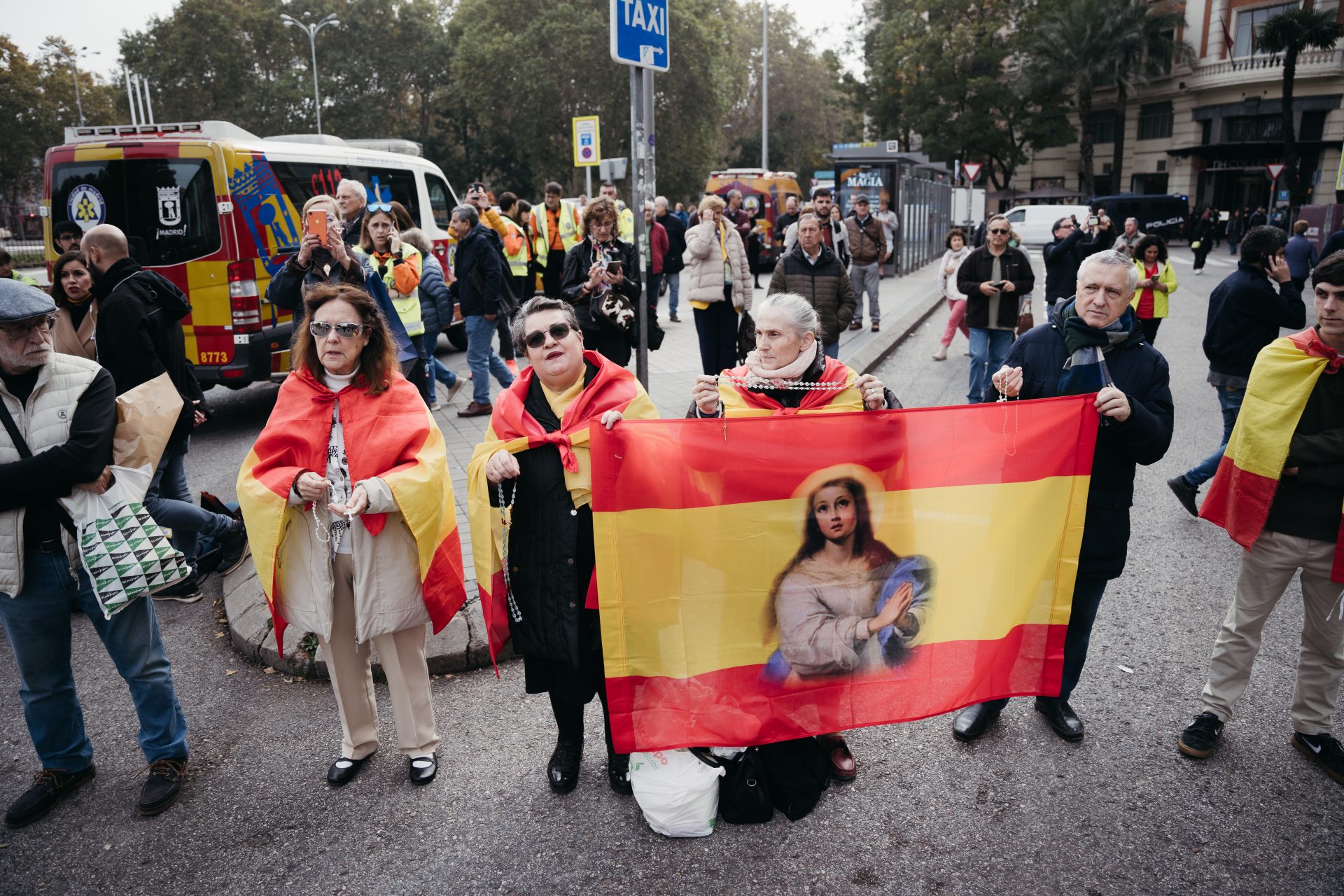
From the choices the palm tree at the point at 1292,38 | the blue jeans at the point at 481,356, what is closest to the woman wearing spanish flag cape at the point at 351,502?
the blue jeans at the point at 481,356

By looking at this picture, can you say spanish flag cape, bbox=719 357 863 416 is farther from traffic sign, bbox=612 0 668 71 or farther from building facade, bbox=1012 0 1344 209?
building facade, bbox=1012 0 1344 209

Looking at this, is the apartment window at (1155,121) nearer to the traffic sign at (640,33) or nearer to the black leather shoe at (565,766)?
the traffic sign at (640,33)

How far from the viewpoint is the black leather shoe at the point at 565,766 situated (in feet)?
10.9

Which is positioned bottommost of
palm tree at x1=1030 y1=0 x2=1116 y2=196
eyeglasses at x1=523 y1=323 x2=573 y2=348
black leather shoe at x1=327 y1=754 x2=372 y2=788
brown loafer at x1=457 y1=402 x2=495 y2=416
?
black leather shoe at x1=327 y1=754 x2=372 y2=788

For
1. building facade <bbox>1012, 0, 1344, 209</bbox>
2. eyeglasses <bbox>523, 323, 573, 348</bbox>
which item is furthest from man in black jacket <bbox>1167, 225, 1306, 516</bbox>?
building facade <bbox>1012, 0, 1344, 209</bbox>

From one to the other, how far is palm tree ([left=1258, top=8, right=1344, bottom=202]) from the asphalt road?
4132 cm

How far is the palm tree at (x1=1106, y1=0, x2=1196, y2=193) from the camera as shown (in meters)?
46.7

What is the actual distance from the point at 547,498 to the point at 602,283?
3.87m

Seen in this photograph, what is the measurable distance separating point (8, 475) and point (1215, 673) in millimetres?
4393

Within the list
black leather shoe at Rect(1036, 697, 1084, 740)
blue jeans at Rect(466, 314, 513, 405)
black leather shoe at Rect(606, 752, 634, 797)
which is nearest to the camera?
black leather shoe at Rect(606, 752, 634, 797)

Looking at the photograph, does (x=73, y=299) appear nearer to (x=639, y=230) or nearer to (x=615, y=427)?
(x=639, y=230)

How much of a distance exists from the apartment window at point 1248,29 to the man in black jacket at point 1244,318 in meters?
49.0

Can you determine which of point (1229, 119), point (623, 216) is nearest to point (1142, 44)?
point (1229, 119)

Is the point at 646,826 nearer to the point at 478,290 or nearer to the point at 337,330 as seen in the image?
the point at 337,330
